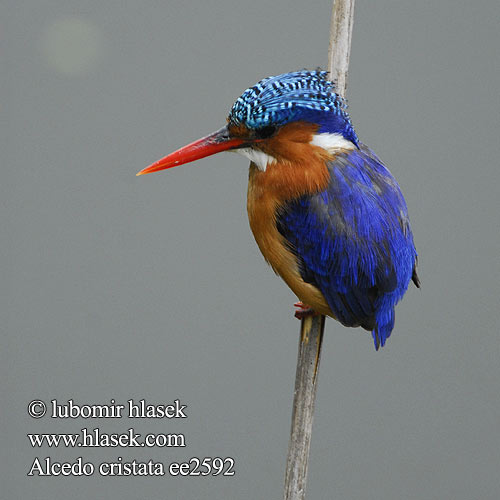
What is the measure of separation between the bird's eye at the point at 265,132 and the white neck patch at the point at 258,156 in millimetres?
49

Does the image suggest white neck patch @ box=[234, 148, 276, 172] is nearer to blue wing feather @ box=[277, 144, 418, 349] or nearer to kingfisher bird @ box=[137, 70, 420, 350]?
kingfisher bird @ box=[137, 70, 420, 350]

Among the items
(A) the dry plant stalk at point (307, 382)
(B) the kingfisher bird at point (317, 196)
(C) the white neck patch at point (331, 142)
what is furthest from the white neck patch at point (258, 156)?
(A) the dry plant stalk at point (307, 382)

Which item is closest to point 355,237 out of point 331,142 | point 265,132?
point 331,142

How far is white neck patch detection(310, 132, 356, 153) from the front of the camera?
1.95 meters

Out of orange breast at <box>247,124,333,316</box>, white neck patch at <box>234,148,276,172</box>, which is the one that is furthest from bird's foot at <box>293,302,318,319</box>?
white neck patch at <box>234,148,276,172</box>

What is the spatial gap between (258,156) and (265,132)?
0.08 meters

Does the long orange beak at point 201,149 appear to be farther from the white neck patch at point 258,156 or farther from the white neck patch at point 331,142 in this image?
the white neck patch at point 331,142

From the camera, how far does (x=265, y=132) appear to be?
1907mm

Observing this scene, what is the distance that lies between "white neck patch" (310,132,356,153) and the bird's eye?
109mm

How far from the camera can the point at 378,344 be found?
2180 millimetres

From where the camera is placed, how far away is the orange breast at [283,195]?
1950 millimetres

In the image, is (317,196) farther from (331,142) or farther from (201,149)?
(201,149)

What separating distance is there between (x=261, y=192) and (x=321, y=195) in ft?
0.54

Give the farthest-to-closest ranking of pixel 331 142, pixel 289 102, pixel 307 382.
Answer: pixel 307 382
pixel 331 142
pixel 289 102
